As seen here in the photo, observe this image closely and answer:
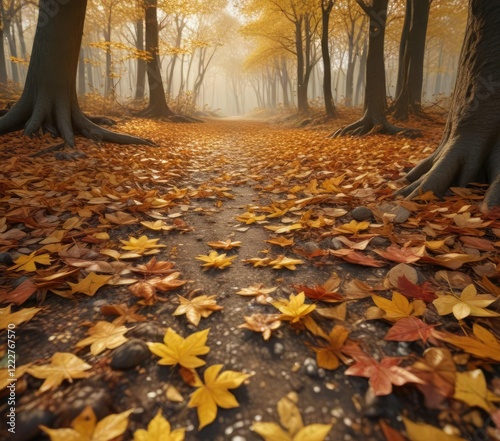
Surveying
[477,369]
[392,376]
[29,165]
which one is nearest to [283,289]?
[392,376]

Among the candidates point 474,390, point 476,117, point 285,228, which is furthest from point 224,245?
point 476,117

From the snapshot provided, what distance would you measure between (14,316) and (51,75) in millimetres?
4745

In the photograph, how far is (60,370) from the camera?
2.96 ft

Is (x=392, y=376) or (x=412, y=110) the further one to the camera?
(x=412, y=110)

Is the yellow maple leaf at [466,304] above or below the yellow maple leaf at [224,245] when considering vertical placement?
above

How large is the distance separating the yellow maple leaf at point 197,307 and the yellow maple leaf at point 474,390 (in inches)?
33.0

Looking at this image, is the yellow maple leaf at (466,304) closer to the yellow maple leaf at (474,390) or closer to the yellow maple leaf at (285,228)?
the yellow maple leaf at (474,390)

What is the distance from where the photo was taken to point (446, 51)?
106 ft

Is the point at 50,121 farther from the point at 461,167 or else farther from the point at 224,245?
the point at 461,167

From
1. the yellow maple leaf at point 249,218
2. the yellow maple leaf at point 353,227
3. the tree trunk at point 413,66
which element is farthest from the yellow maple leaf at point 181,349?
the tree trunk at point 413,66

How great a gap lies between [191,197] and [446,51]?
41527 mm

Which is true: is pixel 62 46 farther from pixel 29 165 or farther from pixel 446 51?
pixel 446 51

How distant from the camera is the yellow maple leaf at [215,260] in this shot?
1611 millimetres

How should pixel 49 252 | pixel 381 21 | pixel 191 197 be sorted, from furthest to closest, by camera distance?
pixel 381 21
pixel 191 197
pixel 49 252
